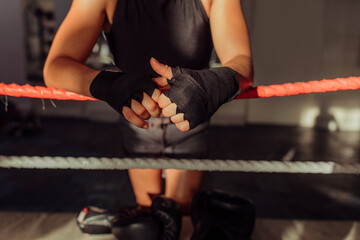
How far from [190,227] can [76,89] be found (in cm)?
56

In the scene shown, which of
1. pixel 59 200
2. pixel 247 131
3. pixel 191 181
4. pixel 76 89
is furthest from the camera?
pixel 247 131

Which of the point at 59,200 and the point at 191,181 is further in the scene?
the point at 59,200

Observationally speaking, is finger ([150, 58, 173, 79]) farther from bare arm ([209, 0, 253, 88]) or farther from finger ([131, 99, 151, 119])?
bare arm ([209, 0, 253, 88])

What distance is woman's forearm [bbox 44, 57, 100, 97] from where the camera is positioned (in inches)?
22.1

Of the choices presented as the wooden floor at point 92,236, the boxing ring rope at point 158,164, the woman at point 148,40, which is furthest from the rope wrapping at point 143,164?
the wooden floor at point 92,236

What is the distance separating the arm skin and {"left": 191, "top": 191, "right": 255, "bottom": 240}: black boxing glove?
0.45 meters

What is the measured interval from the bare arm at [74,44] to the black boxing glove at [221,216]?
47 centimetres

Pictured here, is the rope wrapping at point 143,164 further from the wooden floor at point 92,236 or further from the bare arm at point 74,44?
the wooden floor at point 92,236

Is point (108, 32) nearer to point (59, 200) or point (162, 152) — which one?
point (162, 152)

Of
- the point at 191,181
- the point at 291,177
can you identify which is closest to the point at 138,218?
the point at 191,181

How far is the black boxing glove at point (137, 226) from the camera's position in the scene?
0.76 metres

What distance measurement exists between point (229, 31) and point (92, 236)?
0.70 m

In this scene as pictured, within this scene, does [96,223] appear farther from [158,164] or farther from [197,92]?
[197,92]

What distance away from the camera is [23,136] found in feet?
10.6
